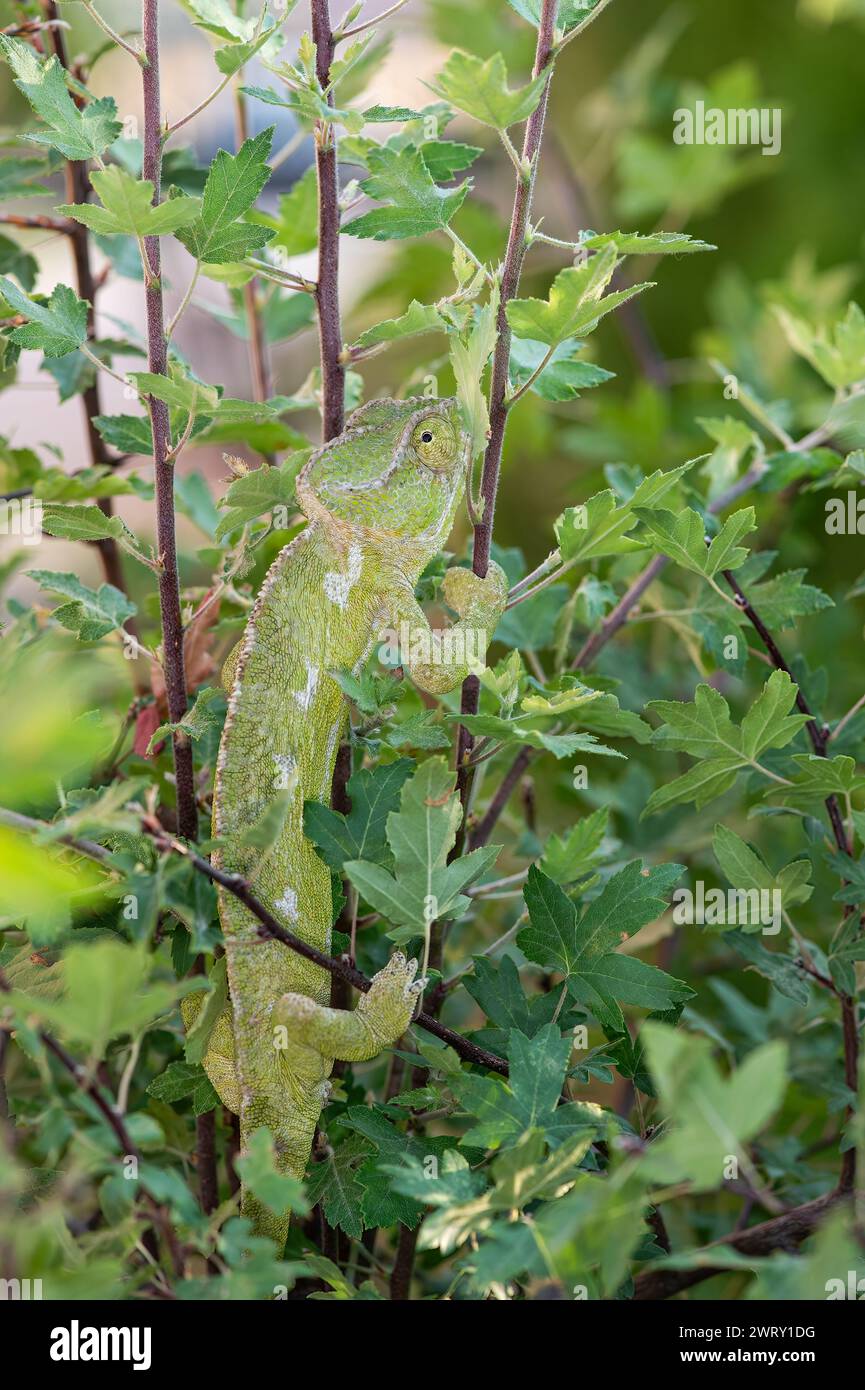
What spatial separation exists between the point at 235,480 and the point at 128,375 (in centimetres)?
14

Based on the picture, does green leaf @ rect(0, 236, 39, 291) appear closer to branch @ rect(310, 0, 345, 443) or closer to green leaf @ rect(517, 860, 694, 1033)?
branch @ rect(310, 0, 345, 443)

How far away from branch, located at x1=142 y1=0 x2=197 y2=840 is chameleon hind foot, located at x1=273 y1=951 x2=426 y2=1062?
0.15m

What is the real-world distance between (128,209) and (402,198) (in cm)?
18

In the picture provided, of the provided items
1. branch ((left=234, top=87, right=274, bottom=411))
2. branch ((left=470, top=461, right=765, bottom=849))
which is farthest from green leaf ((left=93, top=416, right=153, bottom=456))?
branch ((left=470, top=461, right=765, bottom=849))

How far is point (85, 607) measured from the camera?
2.95 ft

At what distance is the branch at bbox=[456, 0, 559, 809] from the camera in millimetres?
786

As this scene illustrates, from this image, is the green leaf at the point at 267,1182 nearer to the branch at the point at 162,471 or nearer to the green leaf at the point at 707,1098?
the green leaf at the point at 707,1098

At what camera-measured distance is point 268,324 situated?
4.03 ft

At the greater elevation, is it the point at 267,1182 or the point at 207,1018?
the point at 207,1018

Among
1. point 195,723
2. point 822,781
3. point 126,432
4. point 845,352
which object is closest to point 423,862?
point 195,723

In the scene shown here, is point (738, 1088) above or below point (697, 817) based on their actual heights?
below

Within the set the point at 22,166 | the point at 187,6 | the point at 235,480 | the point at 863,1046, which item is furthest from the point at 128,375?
the point at 863,1046

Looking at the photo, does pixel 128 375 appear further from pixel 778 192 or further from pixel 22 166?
pixel 778 192

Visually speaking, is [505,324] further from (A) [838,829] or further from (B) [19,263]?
(B) [19,263]
